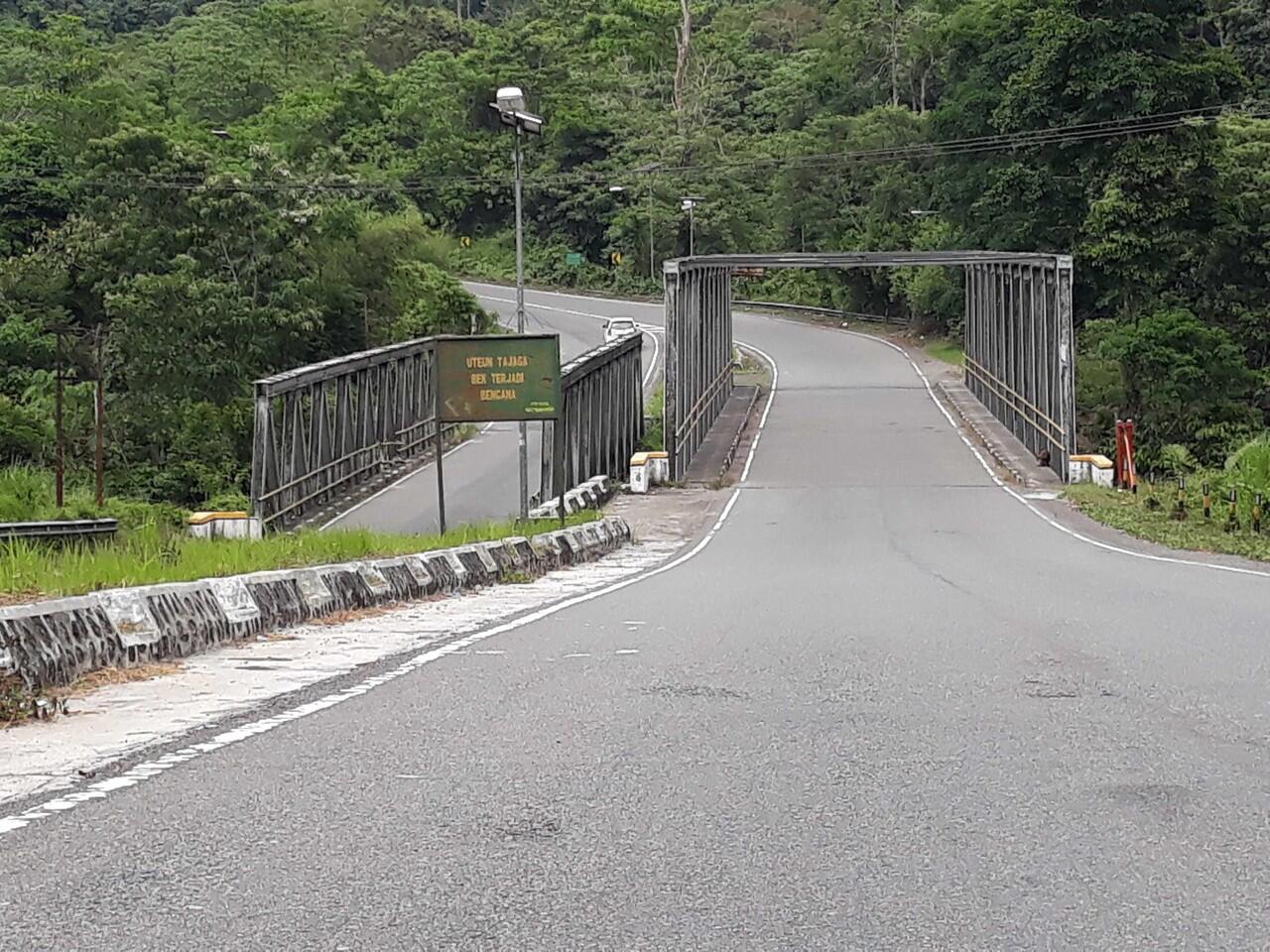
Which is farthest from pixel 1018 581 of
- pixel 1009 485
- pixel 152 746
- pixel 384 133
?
pixel 384 133

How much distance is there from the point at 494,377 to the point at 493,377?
1 cm

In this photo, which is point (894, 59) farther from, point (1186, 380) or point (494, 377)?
point (494, 377)

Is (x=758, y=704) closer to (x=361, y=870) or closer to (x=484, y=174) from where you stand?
(x=361, y=870)

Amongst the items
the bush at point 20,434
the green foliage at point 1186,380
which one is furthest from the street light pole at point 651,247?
the bush at point 20,434

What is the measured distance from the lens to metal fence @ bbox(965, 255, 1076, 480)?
128 feet

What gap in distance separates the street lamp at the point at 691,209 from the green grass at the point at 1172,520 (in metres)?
49.7

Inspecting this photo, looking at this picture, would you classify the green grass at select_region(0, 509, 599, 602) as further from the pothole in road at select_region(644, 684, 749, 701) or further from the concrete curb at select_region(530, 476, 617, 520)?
the concrete curb at select_region(530, 476, 617, 520)

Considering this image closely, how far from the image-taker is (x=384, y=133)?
100 meters

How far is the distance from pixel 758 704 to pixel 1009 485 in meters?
30.6

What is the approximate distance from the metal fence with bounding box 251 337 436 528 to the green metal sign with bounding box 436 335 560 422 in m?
12.0

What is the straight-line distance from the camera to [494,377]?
22250 millimetres

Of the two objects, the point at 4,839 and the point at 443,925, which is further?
the point at 4,839

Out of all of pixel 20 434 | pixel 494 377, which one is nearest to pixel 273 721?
pixel 494 377

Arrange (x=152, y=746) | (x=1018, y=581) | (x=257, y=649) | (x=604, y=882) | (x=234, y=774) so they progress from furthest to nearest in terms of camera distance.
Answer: (x=1018, y=581) → (x=257, y=649) → (x=152, y=746) → (x=234, y=774) → (x=604, y=882)
